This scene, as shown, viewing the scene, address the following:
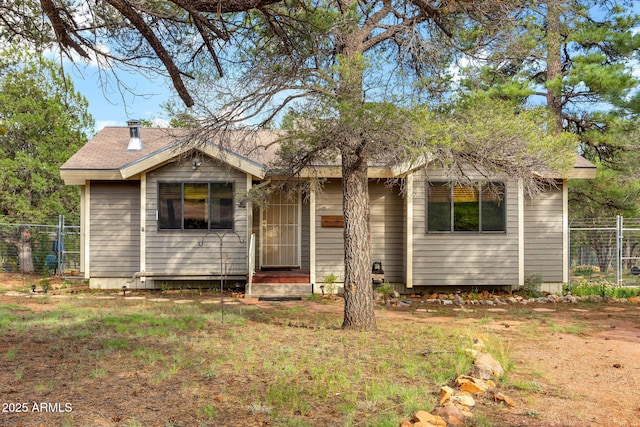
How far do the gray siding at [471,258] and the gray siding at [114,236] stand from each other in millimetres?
6594

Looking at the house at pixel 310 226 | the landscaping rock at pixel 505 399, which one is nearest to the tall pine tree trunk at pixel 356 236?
the landscaping rock at pixel 505 399

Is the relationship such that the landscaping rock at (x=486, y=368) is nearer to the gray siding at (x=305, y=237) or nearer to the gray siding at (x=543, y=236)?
the gray siding at (x=543, y=236)

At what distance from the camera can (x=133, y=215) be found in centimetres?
1238

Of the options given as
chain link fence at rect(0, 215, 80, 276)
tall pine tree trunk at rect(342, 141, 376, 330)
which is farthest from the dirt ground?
chain link fence at rect(0, 215, 80, 276)

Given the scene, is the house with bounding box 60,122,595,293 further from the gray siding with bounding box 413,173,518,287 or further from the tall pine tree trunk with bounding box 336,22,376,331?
the tall pine tree trunk with bounding box 336,22,376,331

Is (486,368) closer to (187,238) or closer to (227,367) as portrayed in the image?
(227,367)

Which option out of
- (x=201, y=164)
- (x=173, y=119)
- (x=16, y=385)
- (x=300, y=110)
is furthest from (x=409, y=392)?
(x=201, y=164)

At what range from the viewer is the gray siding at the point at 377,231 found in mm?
12125

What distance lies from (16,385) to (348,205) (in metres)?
4.55

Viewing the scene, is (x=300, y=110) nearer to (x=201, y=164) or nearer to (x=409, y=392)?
(x=409, y=392)

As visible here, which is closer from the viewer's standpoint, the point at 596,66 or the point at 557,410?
the point at 557,410

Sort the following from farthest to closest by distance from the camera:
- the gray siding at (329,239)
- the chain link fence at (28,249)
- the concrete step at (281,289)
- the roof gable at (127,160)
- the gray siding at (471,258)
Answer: the chain link fence at (28,249), the gray siding at (329,239), the gray siding at (471,258), the concrete step at (281,289), the roof gable at (127,160)

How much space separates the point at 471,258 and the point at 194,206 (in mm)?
6367

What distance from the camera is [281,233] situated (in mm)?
13344
